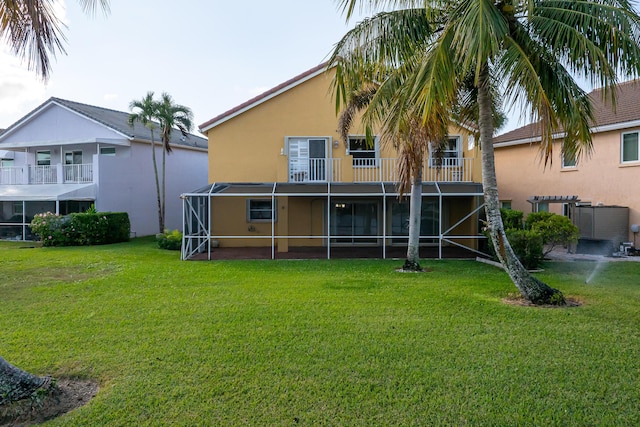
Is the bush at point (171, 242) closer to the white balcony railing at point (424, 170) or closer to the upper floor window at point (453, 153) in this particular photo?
the white balcony railing at point (424, 170)

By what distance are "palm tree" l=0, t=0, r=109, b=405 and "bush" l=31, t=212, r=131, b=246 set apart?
16651 mm

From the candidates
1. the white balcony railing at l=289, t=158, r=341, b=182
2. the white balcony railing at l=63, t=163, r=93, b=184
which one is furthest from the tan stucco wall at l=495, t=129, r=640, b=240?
the white balcony railing at l=63, t=163, r=93, b=184

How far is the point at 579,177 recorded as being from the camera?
59.4 feet

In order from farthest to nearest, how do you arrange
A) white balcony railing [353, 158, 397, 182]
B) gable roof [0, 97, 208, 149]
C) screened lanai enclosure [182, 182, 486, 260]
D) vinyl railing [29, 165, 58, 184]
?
vinyl railing [29, 165, 58, 184], gable roof [0, 97, 208, 149], screened lanai enclosure [182, 182, 486, 260], white balcony railing [353, 158, 397, 182]

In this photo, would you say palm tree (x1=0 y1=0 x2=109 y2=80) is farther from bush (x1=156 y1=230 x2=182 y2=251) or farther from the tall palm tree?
the tall palm tree

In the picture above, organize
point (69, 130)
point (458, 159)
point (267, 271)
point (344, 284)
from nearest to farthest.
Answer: point (344, 284)
point (267, 271)
point (458, 159)
point (69, 130)

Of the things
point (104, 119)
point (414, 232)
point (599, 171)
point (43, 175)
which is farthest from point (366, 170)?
point (43, 175)

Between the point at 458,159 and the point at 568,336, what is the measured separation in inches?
440

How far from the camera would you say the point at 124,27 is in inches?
197

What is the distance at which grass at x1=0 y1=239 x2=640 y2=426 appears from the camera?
418 centimetres

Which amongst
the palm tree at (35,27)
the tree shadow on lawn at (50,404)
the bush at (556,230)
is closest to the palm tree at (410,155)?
the bush at (556,230)

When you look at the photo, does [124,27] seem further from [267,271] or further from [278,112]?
[278,112]

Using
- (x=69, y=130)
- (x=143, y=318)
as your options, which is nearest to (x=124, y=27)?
(x=143, y=318)

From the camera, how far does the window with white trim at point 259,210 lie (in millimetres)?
18938
